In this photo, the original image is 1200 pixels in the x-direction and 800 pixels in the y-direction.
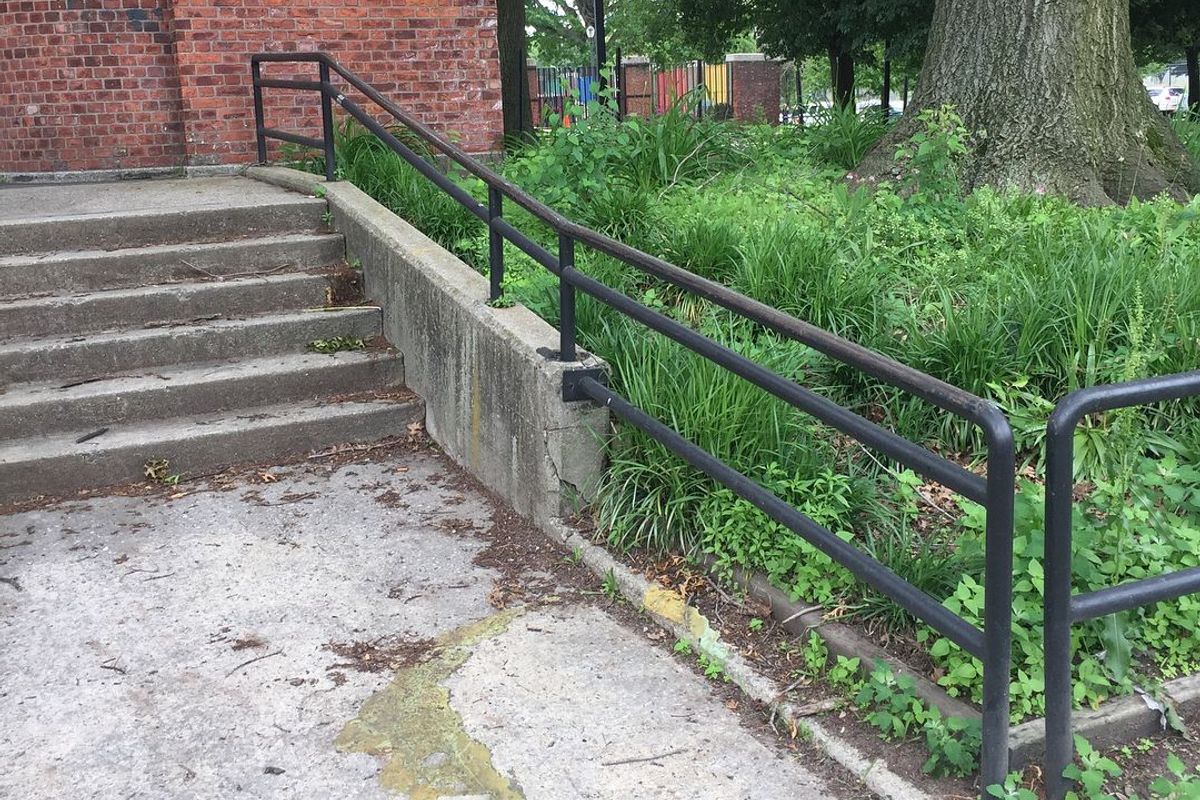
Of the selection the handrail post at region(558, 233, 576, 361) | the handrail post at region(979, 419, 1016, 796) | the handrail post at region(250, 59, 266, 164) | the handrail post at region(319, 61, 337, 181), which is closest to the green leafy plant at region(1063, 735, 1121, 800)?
the handrail post at region(979, 419, 1016, 796)

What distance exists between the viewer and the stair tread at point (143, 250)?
19.6ft

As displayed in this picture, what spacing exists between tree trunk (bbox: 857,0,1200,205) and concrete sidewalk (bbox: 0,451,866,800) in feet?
12.3

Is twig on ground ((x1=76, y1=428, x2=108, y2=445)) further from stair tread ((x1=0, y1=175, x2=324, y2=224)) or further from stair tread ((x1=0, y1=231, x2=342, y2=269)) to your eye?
stair tread ((x1=0, y1=175, x2=324, y2=224))

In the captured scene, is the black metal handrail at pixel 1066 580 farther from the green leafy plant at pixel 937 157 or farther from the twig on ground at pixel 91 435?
the twig on ground at pixel 91 435

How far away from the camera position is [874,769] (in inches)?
114

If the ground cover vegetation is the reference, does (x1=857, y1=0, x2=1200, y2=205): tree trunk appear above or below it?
above

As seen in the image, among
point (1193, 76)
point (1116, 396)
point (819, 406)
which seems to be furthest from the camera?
point (1193, 76)

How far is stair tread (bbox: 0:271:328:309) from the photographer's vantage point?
5.78 m

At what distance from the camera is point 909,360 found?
4.43 meters

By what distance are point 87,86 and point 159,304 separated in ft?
11.7

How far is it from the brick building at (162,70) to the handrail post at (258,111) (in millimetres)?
339

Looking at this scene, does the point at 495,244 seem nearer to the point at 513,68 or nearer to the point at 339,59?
the point at 339,59

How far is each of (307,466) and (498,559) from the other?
1.38m

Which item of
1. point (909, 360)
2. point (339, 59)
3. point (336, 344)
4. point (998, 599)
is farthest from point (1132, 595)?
point (339, 59)
